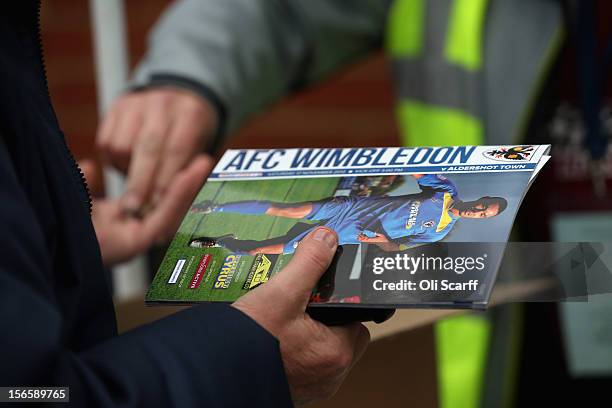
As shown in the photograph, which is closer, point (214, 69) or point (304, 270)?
point (304, 270)

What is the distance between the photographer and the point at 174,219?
1365 millimetres

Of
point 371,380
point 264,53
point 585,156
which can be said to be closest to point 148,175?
point 264,53

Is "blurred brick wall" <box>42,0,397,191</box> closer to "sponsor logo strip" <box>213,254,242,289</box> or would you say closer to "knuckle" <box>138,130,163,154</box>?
"knuckle" <box>138,130,163,154</box>

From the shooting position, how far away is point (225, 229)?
0.77 meters

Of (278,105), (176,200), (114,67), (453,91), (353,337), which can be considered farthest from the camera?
(278,105)

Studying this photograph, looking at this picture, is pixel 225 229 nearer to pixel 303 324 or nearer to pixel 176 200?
pixel 303 324

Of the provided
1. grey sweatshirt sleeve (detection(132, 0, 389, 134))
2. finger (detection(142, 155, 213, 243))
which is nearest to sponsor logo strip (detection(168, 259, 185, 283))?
finger (detection(142, 155, 213, 243))

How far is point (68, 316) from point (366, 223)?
0.73 ft

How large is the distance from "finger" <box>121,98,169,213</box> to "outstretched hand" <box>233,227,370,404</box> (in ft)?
2.14

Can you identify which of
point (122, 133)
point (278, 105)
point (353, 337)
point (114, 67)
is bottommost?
point (278, 105)

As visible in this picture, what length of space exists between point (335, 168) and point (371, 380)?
0.92ft

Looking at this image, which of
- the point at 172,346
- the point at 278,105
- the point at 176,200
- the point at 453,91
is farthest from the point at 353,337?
the point at 278,105

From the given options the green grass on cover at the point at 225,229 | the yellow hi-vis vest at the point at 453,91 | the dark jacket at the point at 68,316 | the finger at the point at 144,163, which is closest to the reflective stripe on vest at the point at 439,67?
the yellow hi-vis vest at the point at 453,91

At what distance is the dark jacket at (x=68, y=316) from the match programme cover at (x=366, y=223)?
0.05 meters
